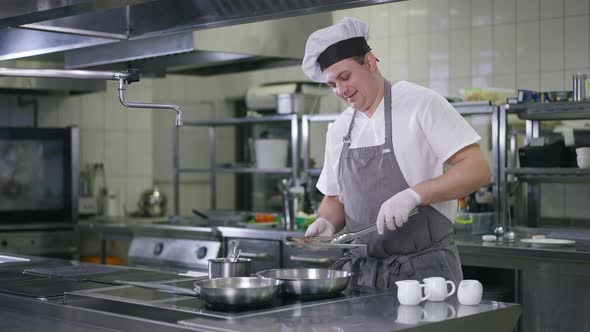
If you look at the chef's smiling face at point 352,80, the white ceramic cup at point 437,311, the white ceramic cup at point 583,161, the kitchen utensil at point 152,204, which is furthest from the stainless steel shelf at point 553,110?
the kitchen utensil at point 152,204

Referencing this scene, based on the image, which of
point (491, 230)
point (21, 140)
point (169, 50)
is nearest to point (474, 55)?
point (491, 230)

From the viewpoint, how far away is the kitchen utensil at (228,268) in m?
2.68

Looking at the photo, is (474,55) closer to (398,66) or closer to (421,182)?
(398,66)

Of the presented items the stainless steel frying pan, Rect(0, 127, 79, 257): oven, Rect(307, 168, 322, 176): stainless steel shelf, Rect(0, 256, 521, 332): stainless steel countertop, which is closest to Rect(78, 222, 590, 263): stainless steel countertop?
Rect(307, 168, 322, 176): stainless steel shelf

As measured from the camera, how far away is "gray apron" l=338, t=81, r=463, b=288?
3.02 meters

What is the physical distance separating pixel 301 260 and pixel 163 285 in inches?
94.7

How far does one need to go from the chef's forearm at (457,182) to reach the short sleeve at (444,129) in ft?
0.18

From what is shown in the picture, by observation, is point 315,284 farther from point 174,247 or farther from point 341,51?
point 174,247

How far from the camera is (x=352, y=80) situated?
10.2ft

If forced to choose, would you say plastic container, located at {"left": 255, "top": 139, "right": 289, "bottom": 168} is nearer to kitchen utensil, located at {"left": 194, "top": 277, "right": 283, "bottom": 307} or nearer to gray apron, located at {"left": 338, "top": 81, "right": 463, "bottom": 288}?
gray apron, located at {"left": 338, "top": 81, "right": 463, "bottom": 288}

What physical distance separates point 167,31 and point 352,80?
78 centimetres

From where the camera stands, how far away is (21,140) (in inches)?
254

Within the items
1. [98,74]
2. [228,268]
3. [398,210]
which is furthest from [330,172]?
[98,74]

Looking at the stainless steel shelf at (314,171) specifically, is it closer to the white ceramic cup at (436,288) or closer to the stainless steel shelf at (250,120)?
the stainless steel shelf at (250,120)
